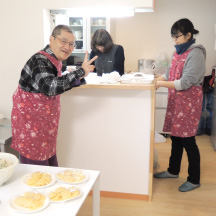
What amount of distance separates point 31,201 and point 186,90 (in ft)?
5.75

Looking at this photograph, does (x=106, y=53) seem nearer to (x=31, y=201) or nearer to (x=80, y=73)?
(x=80, y=73)

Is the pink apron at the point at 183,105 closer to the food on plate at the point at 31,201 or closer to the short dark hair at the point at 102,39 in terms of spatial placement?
the short dark hair at the point at 102,39

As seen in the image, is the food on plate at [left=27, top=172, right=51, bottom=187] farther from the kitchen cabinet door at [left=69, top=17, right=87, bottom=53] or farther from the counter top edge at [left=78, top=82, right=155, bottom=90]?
the kitchen cabinet door at [left=69, top=17, right=87, bottom=53]

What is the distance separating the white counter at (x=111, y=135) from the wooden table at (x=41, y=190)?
1.04m

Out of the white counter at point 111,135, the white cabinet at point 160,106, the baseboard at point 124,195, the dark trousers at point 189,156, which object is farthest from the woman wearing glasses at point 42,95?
the white cabinet at point 160,106

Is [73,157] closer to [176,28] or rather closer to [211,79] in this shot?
[176,28]

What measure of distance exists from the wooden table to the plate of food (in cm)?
2

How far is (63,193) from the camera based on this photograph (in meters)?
→ 1.23

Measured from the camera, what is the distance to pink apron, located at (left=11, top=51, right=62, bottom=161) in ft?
6.02

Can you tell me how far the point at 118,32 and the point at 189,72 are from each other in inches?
103

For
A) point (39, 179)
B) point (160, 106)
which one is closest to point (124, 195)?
point (39, 179)

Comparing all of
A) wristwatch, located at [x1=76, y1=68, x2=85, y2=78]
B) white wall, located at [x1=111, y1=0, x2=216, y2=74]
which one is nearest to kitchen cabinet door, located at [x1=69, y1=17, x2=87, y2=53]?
white wall, located at [x1=111, y1=0, x2=216, y2=74]

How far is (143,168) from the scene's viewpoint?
2.52m

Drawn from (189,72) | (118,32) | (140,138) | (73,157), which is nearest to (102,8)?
(189,72)
